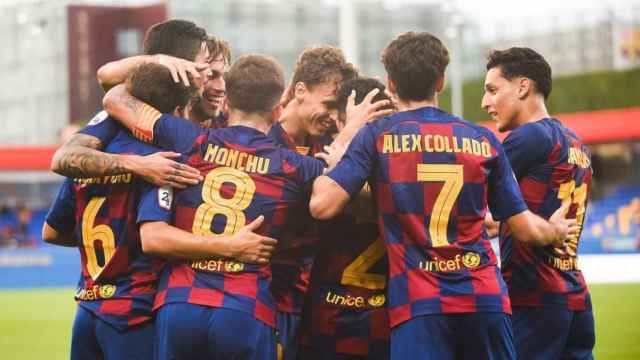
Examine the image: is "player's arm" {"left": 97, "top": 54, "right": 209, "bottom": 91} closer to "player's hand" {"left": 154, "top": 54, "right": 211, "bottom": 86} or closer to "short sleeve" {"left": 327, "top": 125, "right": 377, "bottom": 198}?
"player's hand" {"left": 154, "top": 54, "right": 211, "bottom": 86}

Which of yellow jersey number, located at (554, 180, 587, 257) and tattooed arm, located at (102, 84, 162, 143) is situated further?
yellow jersey number, located at (554, 180, 587, 257)

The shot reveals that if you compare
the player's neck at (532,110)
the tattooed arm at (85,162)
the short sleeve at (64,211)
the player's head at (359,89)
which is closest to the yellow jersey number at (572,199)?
the player's neck at (532,110)

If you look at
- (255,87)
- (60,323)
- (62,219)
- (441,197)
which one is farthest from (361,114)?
(60,323)

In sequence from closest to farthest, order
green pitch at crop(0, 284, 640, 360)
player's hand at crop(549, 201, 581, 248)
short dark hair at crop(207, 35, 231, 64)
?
player's hand at crop(549, 201, 581, 248) → short dark hair at crop(207, 35, 231, 64) → green pitch at crop(0, 284, 640, 360)

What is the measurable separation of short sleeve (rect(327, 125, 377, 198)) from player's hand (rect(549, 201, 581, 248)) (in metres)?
1.07

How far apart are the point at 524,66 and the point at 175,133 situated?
206 centimetres

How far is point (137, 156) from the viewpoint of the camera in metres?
5.65

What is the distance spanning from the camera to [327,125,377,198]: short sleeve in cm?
538

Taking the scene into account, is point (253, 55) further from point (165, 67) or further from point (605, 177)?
point (605, 177)

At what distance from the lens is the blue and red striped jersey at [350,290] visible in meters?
5.87

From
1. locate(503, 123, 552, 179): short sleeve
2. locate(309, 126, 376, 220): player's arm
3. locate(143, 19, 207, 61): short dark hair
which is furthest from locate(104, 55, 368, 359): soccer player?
locate(503, 123, 552, 179): short sleeve

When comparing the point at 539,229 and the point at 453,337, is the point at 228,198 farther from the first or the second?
the point at 539,229

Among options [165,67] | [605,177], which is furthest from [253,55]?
[605,177]

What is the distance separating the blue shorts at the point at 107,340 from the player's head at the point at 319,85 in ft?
5.05
